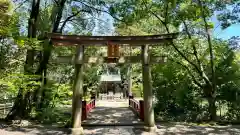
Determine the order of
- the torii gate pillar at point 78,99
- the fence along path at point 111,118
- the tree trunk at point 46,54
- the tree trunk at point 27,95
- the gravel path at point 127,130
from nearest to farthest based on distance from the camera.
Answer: the gravel path at point 127,130 → the torii gate pillar at point 78,99 → the fence along path at point 111,118 → the tree trunk at point 27,95 → the tree trunk at point 46,54

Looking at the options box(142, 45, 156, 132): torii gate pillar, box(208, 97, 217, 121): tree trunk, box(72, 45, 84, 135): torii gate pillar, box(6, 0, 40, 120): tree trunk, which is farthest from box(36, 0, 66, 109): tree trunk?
box(208, 97, 217, 121): tree trunk

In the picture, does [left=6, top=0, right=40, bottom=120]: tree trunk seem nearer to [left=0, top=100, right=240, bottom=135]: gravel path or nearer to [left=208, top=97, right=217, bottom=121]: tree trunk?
[left=0, top=100, right=240, bottom=135]: gravel path

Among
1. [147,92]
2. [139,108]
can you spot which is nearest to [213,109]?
[139,108]

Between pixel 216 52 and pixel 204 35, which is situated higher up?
pixel 204 35

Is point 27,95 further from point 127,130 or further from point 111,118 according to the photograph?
point 127,130

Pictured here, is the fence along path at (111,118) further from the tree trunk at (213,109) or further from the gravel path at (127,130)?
the tree trunk at (213,109)

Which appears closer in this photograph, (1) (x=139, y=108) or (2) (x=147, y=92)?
(2) (x=147, y=92)

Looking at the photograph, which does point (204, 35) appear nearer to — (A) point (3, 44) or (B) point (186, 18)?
(B) point (186, 18)

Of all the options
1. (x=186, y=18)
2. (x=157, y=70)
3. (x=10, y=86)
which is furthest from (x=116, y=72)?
(x=10, y=86)

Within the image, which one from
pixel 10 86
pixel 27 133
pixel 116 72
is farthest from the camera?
pixel 116 72

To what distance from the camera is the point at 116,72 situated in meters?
41.0

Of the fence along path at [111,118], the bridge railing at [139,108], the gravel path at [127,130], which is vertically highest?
the bridge railing at [139,108]

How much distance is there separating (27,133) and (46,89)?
4.59 metres

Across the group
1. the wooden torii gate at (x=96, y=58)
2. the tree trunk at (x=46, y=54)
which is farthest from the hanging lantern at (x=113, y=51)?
the tree trunk at (x=46, y=54)
